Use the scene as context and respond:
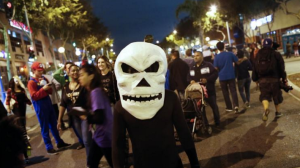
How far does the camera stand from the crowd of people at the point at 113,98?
2346 mm

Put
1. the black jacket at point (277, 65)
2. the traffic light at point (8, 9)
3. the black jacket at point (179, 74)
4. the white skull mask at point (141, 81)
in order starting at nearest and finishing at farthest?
the white skull mask at point (141, 81)
the black jacket at point (277, 65)
the black jacket at point (179, 74)
the traffic light at point (8, 9)

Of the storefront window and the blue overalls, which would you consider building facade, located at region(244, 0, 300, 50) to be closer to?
the blue overalls

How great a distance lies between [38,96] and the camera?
609 centimetres

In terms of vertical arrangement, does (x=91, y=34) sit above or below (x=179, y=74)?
above

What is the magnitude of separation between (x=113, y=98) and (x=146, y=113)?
9.88 feet

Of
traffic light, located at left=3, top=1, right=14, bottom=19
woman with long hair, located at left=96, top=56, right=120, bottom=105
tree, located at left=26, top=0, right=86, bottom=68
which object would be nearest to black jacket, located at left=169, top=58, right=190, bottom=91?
woman with long hair, located at left=96, top=56, right=120, bottom=105

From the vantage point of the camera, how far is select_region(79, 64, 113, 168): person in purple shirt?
3445 millimetres

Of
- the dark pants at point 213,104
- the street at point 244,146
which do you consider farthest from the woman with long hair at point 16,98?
the dark pants at point 213,104

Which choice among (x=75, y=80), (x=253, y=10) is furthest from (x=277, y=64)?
(x=253, y=10)

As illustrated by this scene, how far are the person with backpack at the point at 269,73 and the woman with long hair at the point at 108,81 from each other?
321 centimetres

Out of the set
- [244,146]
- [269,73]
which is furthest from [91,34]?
[244,146]

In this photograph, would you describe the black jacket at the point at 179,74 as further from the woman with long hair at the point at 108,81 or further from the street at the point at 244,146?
the woman with long hair at the point at 108,81

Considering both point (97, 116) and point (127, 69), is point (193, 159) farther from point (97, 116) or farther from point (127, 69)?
point (97, 116)

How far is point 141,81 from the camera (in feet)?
7.60
